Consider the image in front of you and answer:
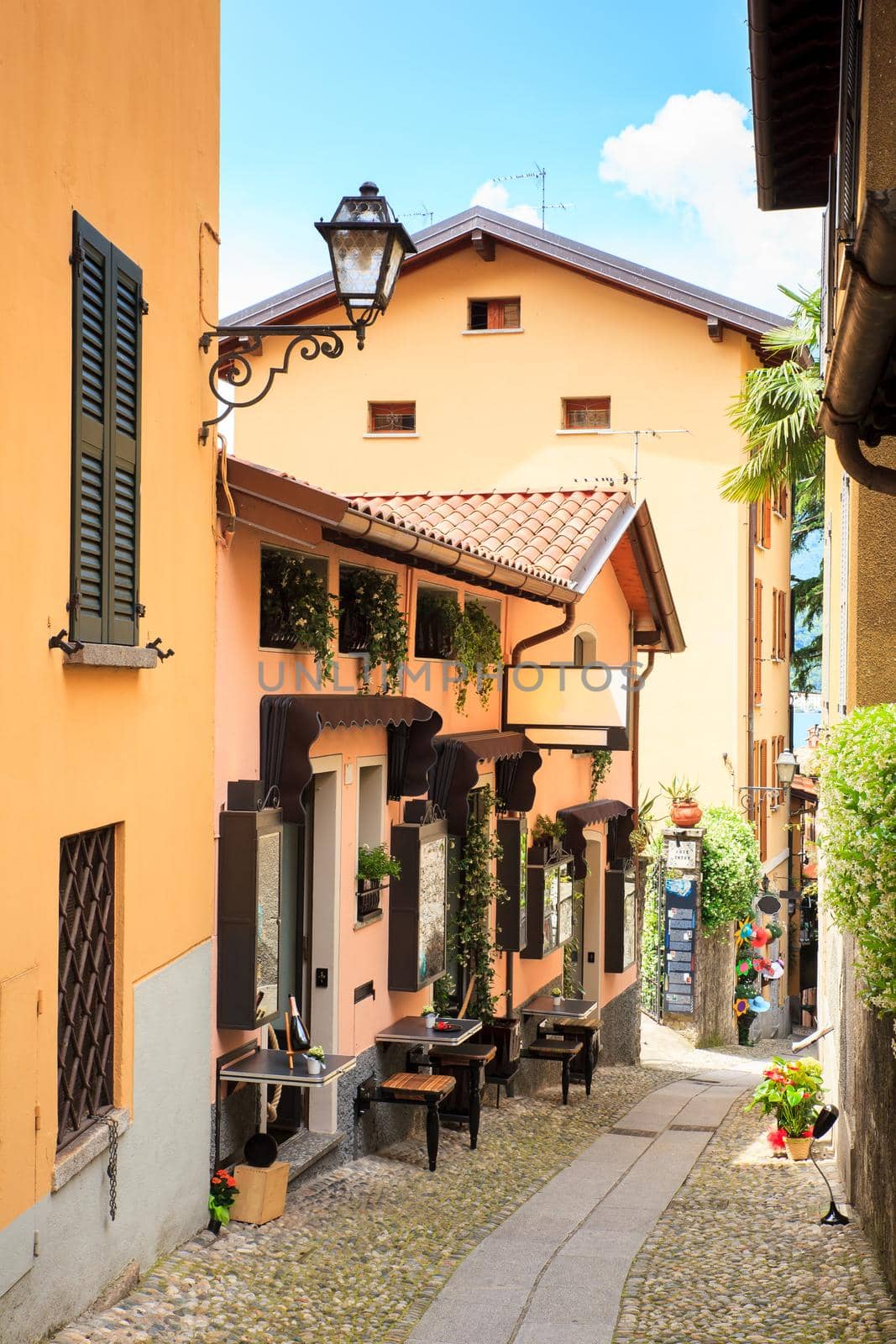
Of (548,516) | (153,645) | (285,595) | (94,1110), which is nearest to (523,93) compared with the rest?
(548,516)

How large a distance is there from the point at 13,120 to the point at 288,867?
5446 millimetres

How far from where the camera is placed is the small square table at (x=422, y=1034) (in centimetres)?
1078

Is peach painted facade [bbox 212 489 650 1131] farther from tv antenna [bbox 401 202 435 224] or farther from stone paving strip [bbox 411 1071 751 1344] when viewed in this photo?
tv antenna [bbox 401 202 435 224]

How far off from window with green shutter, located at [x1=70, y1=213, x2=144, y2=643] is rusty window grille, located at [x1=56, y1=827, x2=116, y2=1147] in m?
0.97

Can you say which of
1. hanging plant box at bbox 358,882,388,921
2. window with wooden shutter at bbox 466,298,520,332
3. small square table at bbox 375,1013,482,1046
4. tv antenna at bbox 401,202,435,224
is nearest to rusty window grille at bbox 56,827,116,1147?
hanging plant box at bbox 358,882,388,921

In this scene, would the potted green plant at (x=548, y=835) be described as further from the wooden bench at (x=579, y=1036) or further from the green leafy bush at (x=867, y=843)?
the green leafy bush at (x=867, y=843)

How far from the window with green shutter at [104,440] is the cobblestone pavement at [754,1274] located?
4.21 metres

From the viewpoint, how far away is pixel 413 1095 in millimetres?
10266

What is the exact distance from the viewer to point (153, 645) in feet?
22.4

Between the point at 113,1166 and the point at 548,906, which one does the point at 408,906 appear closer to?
the point at 548,906

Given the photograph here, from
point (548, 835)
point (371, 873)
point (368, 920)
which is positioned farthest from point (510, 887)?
point (371, 873)

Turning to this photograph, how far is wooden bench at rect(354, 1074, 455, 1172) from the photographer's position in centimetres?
1016

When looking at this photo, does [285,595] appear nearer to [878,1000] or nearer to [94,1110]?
[94,1110]

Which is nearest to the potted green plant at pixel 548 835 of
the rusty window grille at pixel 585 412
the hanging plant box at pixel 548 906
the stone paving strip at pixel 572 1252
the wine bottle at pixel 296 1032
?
the hanging plant box at pixel 548 906
